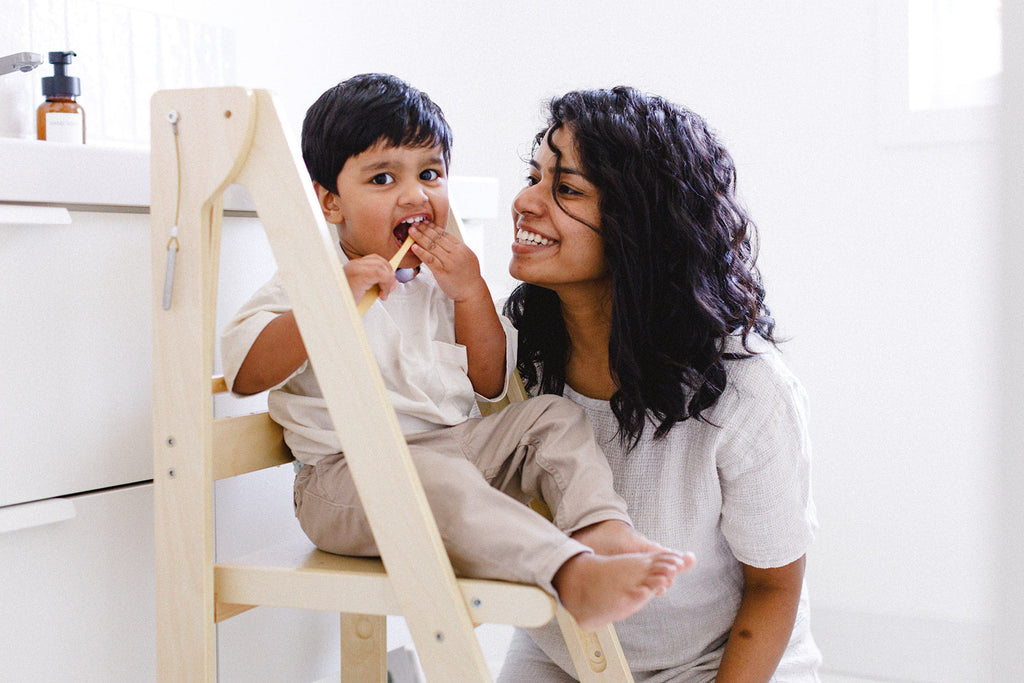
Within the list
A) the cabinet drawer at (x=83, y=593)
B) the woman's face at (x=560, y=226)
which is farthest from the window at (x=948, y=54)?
the cabinet drawer at (x=83, y=593)

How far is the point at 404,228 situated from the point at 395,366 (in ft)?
0.48

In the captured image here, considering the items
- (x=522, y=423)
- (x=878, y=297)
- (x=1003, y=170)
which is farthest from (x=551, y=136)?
(x=878, y=297)

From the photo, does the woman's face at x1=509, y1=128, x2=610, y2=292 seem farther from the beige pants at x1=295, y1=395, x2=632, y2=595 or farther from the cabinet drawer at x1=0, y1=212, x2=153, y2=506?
the cabinet drawer at x1=0, y1=212, x2=153, y2=506

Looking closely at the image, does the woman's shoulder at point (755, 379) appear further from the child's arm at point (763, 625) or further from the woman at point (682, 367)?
the child's arm at point (763, 625)

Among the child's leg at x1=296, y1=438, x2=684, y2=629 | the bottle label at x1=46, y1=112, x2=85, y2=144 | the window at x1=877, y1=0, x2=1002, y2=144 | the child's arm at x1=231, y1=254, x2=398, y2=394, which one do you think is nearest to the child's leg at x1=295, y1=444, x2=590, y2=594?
the child's leg at x1=296, y1=438, x2=684, y2=629

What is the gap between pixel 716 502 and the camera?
101 cm

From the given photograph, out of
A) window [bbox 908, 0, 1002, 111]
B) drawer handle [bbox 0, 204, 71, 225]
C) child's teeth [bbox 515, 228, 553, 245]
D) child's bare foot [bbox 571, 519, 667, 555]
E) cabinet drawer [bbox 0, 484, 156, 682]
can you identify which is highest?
window [bbox 908, 0, 1002, 111]

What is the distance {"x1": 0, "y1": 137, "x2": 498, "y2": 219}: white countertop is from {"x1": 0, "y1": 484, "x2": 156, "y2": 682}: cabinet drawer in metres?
0.27

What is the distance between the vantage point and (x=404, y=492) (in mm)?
726

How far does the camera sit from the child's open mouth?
0.97 metres

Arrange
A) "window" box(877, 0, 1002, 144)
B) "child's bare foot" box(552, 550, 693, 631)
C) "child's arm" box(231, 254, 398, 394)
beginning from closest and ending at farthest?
"child's bare foot" box(552, 550, 693, 631), "child's arm" box(231, 254, 398, 394), "window" box(877, 0, 1002, 144)

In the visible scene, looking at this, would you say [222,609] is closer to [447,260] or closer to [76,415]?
[76,415]

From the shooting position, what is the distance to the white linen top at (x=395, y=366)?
33.0 inches

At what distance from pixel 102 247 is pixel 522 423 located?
1.38ft
